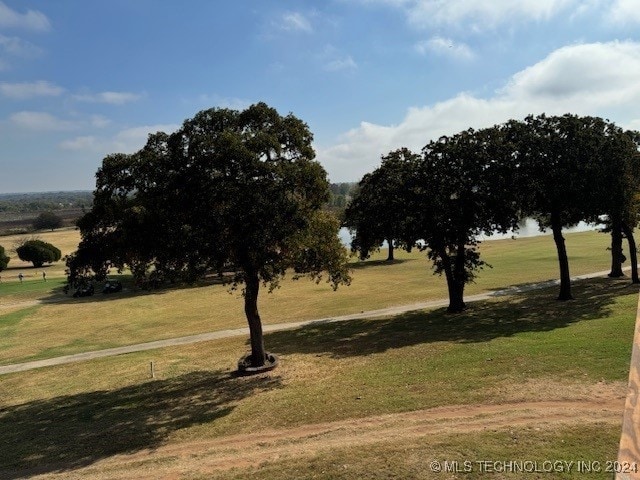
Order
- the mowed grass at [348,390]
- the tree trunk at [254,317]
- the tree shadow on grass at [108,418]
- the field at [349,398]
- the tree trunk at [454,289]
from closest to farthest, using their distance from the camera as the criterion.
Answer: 1. the mowed grass at [348,390]
2. the field at [349,398]
3. the tree shadow on grass at [108,418]
4. the tree trunk at [254,317]
5. the tree trunk at [454,289]

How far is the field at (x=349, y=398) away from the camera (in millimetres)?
10586

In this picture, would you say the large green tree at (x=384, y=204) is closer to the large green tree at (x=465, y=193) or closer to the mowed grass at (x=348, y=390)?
the large green tree at (x=465, y=193)

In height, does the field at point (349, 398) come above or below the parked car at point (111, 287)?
below

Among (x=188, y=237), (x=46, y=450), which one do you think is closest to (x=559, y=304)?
(x=188, y=237)

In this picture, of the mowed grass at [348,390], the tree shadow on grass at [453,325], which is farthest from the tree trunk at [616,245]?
the mowed grass at [348,390]

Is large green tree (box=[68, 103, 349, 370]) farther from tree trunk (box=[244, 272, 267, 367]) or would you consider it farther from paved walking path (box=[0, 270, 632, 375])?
paved walking path (box=[0, 270, 632, 375])

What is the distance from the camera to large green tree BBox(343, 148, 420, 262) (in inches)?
1108

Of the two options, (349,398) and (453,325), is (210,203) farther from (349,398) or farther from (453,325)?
(453,325)

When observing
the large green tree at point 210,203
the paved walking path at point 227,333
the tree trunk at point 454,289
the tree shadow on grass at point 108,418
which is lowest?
the tree shadow on grass at point 108,418

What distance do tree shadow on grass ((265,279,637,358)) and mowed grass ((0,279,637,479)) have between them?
148mm

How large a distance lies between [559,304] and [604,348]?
38.7ft

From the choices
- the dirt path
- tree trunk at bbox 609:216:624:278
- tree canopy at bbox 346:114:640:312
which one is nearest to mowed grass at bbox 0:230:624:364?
tree trunk at bbox 609:216:624:278

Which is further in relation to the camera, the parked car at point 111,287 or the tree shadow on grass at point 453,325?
the parked car at point 111,287

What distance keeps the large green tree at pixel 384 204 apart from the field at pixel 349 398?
5422 mm
